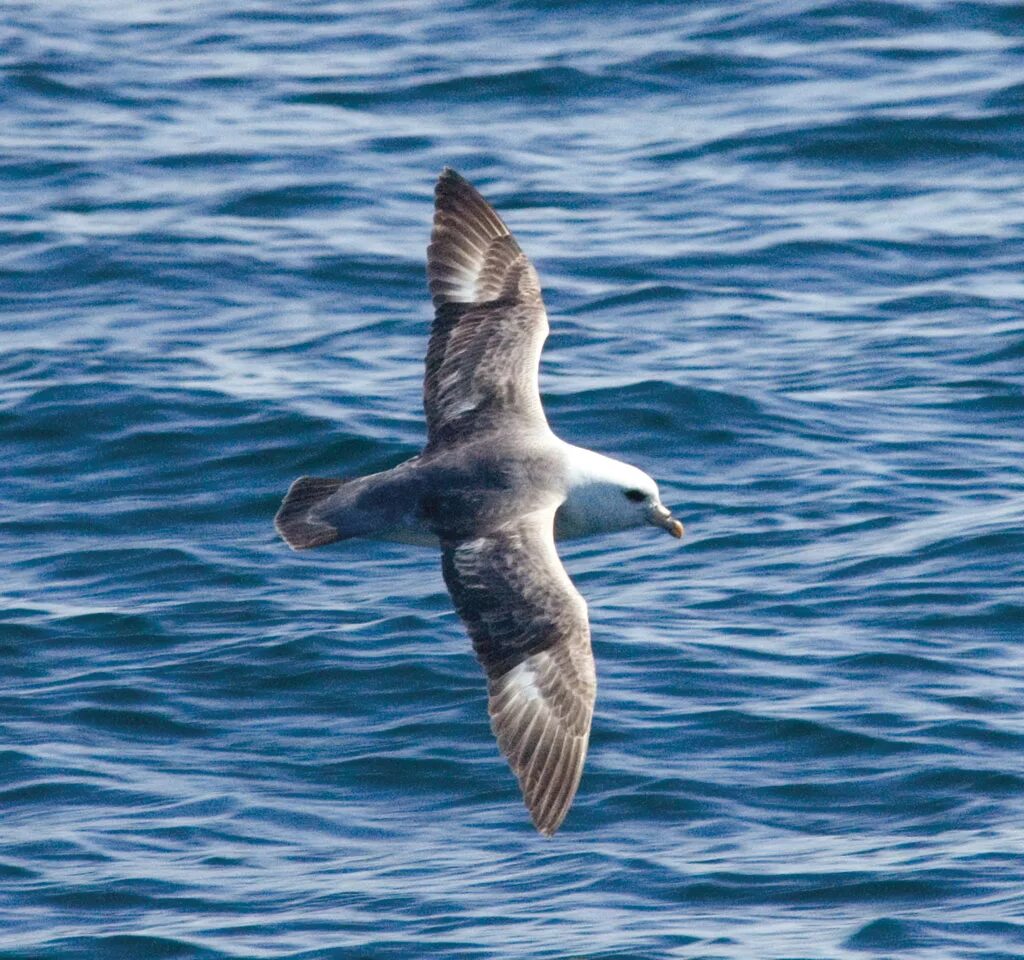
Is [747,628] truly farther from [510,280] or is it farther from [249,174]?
[249,174]

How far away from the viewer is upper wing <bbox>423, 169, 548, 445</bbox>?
9.65 meters

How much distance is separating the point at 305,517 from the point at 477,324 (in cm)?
165

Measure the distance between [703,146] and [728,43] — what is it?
7.29 ft

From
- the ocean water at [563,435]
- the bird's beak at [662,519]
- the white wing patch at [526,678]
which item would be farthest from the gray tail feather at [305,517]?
the bird's beak at [662,519]

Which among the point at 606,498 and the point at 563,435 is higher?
the point at 606,498

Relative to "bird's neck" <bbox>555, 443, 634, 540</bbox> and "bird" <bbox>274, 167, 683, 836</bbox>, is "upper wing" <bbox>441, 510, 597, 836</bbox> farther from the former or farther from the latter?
"bird's neck" <bbox>555, 443, 634, 540</bbox>

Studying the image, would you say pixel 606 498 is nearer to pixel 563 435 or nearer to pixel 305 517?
pixel 305 517

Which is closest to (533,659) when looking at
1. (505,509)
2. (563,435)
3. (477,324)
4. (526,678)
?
(526,678)

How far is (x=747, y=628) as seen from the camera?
33.2ft

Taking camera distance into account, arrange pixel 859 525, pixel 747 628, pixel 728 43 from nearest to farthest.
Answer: pixel 747 628 < pixel 859 525 < pixel 728 43

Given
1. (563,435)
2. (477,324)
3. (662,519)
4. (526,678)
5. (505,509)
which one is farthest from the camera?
(563,435)

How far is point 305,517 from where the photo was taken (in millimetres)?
8914

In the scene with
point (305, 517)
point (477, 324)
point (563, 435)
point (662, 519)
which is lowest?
point (563, 435)

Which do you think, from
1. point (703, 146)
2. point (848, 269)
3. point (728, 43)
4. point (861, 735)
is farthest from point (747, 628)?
point (728, 43)
